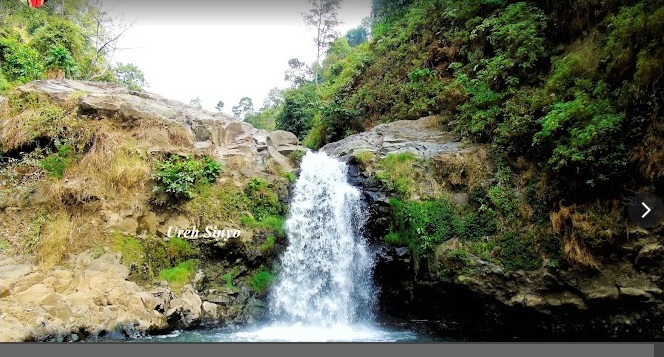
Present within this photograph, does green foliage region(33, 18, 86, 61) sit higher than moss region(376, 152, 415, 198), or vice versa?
green foliage region(33, 18, 86, 61)

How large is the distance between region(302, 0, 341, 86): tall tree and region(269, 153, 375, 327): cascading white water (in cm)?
1193

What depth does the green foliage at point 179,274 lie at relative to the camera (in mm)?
5938

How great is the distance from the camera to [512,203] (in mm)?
5859

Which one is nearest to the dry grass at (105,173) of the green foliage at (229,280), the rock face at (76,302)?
the rock face at (76,302)

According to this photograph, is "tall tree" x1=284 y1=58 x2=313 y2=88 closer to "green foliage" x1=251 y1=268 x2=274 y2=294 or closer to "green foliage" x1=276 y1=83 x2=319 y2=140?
"green foliage" x1=276 y1=83 x2=319 y2=140

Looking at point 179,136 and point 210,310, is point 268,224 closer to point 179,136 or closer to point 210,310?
point 210,310

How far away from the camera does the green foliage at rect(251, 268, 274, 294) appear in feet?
21.2

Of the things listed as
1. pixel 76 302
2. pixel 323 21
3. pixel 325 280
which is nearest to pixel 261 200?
pixel 325 280

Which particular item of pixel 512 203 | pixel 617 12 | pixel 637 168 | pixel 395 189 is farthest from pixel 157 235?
pixel 617 12

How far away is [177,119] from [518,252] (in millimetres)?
6517

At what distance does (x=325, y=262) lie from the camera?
6668mm

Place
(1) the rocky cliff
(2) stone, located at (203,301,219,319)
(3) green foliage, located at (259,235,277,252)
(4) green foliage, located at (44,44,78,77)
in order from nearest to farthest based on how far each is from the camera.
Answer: (1) the rocky cliff
(2) stone, located at (203,301,219,319)
(3) green foliage, located at (259,235,277,252)
(4) green foliage, located at (44,44,78,77)

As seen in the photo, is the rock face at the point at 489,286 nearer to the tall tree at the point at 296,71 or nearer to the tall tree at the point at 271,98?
the tall tree at the point at 296,71

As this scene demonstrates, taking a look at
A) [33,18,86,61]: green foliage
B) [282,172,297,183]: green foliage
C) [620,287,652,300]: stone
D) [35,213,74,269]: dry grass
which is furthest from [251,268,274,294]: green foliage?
[33,18,86,61]: green foliage
